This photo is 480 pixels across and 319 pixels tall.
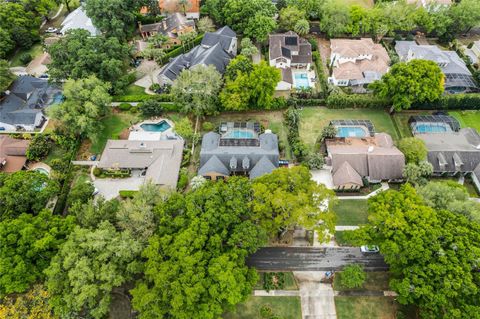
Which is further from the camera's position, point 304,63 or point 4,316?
point 304,63

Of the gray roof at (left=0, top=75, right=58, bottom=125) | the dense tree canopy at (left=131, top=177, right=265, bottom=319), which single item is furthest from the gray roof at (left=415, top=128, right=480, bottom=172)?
the gray roof at (left=0, top=75, right=58, bottom=125)

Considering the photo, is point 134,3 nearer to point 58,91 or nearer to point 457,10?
point 58,91

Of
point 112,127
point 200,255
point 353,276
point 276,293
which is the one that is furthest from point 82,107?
point 353,276

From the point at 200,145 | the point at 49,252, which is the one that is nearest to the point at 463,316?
the point at 200,145

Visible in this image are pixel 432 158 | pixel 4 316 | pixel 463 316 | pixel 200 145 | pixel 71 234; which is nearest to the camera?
pixel 463 316

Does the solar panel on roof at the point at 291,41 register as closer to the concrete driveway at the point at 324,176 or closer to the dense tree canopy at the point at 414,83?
the dense tree canopy at the point at 414,83
